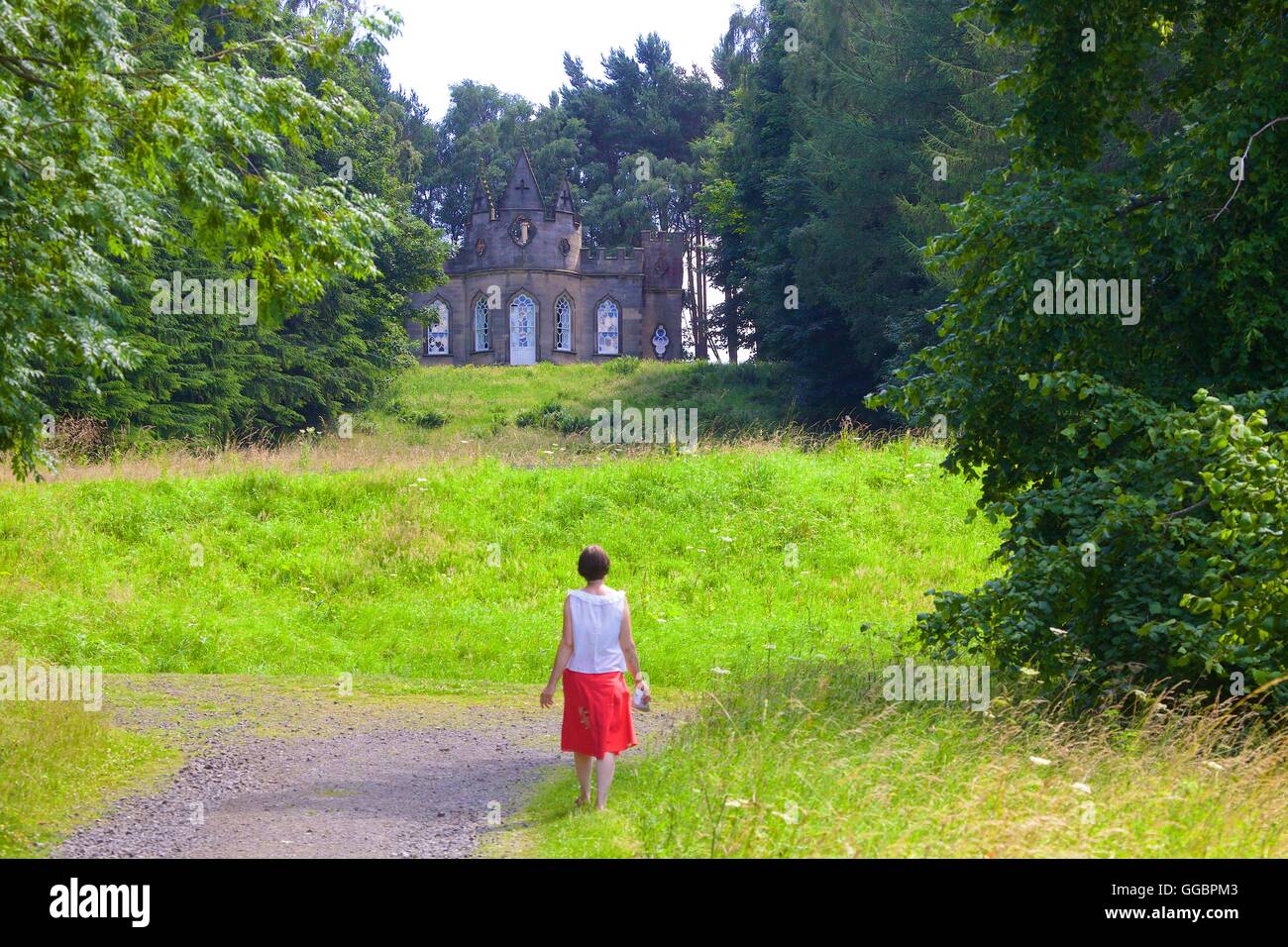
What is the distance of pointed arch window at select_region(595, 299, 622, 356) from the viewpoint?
212 ft

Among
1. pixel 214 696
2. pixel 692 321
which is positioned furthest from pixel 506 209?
pixel 214 696

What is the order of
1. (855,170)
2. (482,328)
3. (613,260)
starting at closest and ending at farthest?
(855,170) → (613,260) → (482,328)

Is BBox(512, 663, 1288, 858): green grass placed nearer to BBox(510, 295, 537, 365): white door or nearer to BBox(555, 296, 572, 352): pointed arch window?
BBox(510, 295, 537, 365): white door

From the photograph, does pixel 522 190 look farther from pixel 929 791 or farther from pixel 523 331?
pixel 929 791

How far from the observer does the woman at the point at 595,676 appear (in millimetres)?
7422

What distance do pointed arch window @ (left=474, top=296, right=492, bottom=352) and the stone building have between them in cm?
5

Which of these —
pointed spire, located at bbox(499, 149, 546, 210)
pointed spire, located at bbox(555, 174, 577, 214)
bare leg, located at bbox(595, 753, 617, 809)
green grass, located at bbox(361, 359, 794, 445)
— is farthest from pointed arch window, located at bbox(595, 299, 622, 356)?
bare leg, located at bbox(595, 753, 617, 809)

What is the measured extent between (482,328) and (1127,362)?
5547 cm

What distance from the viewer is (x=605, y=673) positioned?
7473 mm

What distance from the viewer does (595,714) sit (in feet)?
24.3

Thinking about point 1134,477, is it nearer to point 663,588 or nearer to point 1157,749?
point 1157,749

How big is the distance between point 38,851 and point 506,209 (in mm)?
58000

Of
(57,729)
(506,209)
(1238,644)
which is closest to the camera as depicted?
(1238,644)

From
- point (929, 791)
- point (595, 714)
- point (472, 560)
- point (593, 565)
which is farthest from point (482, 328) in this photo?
point (929, 791)
